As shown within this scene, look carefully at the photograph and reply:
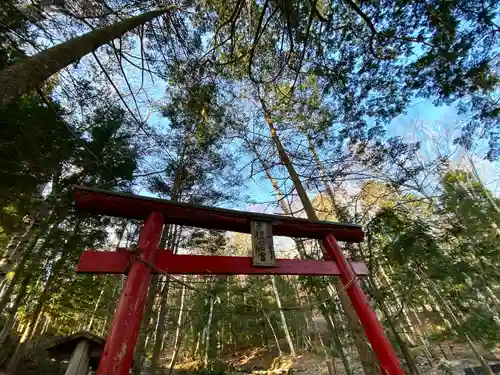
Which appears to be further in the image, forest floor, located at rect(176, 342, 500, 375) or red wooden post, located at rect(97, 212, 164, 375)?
forest floor, located at rect(176, 342, 500, 375)

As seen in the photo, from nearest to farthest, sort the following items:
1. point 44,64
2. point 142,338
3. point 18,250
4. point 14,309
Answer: point 44,64, point 18,250, point 142,338, point 14,309

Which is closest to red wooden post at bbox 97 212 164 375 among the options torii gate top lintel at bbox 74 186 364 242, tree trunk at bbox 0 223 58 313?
torii gate top lintel at bbox 74 186 364 242

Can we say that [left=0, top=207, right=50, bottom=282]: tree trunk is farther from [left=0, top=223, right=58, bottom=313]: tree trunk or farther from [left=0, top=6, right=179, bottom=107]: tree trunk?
[left=0, top=6, right=179, bottom=107]: tree trunk

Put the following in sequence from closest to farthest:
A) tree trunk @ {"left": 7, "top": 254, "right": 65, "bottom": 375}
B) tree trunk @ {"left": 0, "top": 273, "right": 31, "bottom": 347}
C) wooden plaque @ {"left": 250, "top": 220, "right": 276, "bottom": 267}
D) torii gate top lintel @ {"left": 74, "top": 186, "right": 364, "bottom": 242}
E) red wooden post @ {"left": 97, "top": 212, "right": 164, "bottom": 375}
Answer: red wooden post @ {"left": 97, "top": 212, "right": 164, "bottom": 375}
torii gate top lintel @ {"left": 74, "top": 186, "right": 364, "bottom": 242}
wooden plaque @ {"left": 250, "top": 220, "right": 276, "bottom": 267}
tree trunk @ {"left": 0, "top": 273, "right": 31, "bottom": 347}
tree trunk @ {"left": 7, "top": 254, "right": 65, "bottom": 375}

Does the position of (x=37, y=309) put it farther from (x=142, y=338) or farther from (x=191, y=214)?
(x=191, y=214)

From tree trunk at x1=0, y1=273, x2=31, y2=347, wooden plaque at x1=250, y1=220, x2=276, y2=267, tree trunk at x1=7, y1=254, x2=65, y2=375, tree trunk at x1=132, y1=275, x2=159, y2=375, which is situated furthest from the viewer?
tree trunk at x1=7, y1=254, x2=65, y2=375

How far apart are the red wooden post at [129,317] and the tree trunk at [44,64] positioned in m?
1.78

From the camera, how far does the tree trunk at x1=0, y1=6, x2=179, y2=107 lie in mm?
2141

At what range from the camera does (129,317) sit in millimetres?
1695

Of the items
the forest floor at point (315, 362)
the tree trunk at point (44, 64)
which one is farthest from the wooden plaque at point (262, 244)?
the forest floor at point (315, 362)

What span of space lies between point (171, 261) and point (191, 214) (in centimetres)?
51

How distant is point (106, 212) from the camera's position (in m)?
2.23

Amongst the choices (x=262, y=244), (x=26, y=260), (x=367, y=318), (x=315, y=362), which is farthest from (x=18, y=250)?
(x=315, y=362)

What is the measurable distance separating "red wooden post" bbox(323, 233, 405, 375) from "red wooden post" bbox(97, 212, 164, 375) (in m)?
2.13
